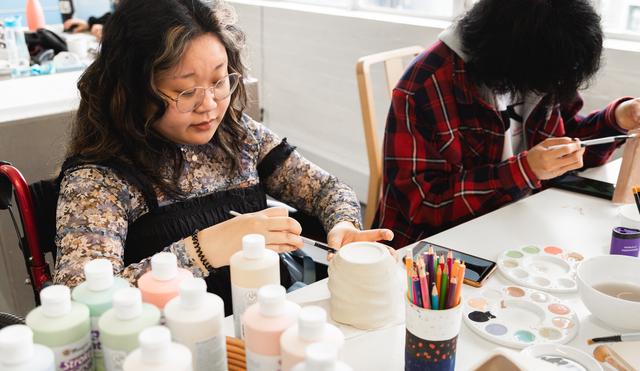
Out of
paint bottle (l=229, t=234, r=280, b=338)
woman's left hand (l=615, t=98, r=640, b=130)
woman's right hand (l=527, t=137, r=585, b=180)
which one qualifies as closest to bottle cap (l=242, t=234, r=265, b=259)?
paint bottle (l=229, t=234, r=280, b=338)

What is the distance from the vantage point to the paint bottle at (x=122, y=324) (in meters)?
0.60

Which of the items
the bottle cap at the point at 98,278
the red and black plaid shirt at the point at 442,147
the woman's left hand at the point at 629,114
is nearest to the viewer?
the bottle cap at the point at 98,278

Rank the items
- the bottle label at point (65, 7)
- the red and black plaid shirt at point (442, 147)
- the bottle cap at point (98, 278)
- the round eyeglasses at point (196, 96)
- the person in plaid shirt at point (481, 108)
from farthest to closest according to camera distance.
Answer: the bottle label at point (65, 7) → the red and black plaid shirt at point (442, 147) → the person in plaid shirt at point (481, 108) → the round eyeglasses at point (196, 96) → the bottle cap at point (98, 278)

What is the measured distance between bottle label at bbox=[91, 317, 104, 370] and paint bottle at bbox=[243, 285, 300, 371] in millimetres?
150

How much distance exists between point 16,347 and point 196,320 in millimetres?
165

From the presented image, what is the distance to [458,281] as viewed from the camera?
2.55 ft

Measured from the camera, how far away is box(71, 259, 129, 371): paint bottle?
0.62 meters

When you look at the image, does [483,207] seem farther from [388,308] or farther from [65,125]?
[65,125]

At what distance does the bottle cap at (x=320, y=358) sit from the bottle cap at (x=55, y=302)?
0.25 meters

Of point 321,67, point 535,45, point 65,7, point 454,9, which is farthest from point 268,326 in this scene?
point 65,7

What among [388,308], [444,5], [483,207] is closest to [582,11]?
[483,207]

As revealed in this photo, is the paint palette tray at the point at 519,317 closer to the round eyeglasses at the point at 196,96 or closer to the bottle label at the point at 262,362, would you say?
the bottle label at the point at 262,362

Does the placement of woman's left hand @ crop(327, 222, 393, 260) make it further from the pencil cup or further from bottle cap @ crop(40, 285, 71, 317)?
bottle cap @ crop(40, 285, 71, 317)

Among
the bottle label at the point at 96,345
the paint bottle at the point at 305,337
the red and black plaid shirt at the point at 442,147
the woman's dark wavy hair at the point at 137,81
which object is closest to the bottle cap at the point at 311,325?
the paint bottle at the point at 305,337
